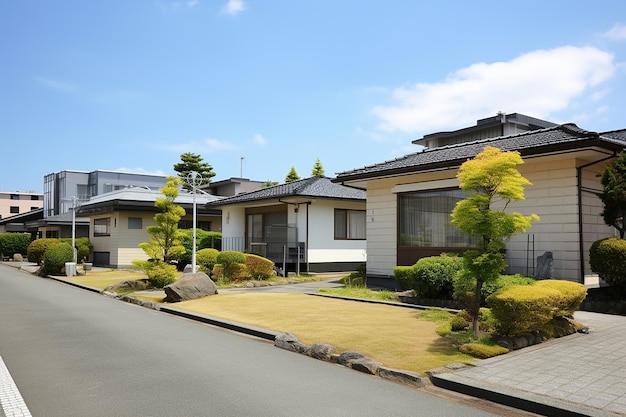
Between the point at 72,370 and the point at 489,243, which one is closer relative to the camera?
the point at 72,370

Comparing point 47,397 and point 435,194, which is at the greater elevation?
point 435,194

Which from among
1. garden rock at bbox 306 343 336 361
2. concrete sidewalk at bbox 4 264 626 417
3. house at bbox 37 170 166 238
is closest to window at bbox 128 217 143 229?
garden rock at bbox 306 343 336 361

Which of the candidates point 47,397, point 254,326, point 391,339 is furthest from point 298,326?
point 47,397

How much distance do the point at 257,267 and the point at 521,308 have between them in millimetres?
14126

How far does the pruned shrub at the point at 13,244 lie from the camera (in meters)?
47.5

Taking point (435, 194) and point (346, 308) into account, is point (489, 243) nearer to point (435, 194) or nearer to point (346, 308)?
point (346, 308)

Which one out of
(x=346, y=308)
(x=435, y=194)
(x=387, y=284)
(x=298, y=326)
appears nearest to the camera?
(x=298, y=326)

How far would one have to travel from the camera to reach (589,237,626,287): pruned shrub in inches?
423

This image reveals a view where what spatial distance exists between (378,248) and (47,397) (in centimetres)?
1268

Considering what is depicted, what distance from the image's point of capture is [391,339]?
8.66 metres

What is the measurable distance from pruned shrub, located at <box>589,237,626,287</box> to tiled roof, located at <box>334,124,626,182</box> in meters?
2.23

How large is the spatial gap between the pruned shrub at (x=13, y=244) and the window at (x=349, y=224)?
36.7 meters

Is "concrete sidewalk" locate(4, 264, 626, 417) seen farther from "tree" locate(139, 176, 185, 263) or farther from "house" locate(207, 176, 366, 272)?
"house" locate(207, 176, 366, 272)

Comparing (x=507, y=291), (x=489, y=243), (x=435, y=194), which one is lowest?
(x=507, y=291)
